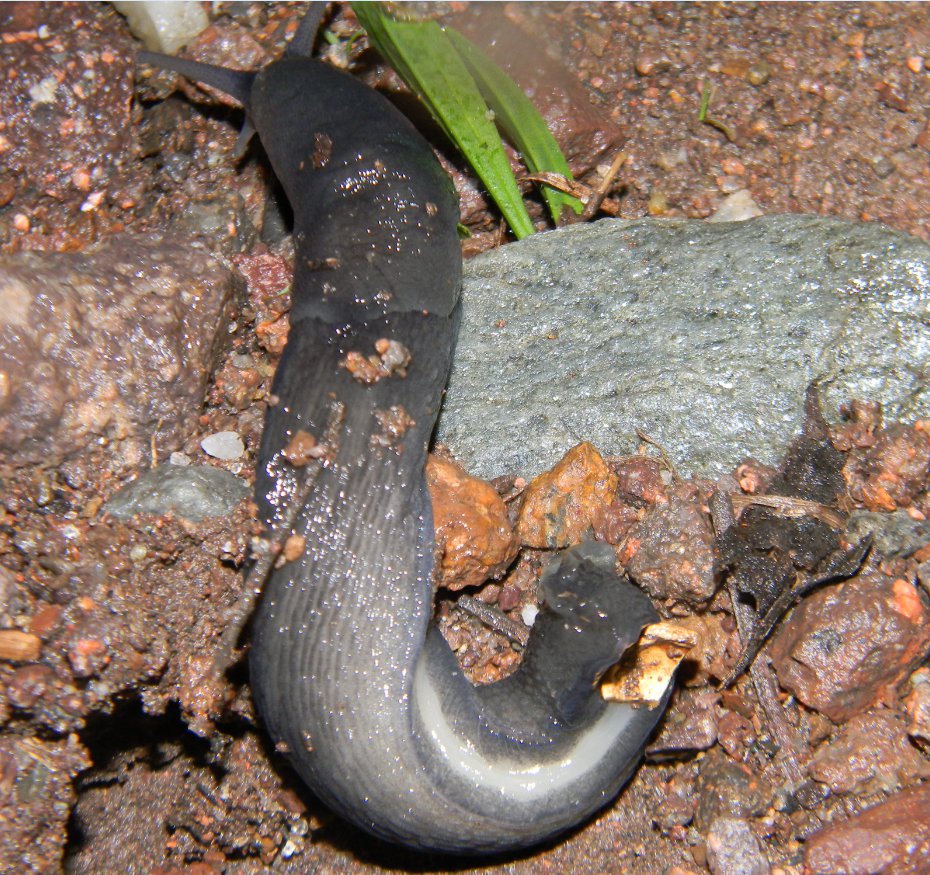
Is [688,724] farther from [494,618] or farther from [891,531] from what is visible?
[891,531]

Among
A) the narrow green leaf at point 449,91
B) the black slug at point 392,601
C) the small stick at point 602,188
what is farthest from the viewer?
the small stick at point 602,188

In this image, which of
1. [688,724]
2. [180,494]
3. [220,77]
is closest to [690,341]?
[688,724]

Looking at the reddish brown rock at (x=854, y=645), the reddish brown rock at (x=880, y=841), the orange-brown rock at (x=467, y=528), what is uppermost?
the orange-brown rock at (x=467, y=528)

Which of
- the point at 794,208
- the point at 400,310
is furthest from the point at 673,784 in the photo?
the point at 794,208

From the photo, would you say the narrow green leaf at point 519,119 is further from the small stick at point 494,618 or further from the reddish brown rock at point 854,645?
the reddish brown rock at point 854,645

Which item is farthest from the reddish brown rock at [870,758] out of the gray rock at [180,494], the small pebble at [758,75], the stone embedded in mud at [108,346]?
the small pebble at [758,75]

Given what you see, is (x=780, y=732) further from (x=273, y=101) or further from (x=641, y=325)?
(x=273, y=101)
